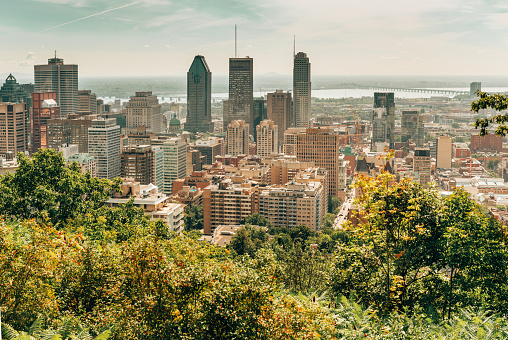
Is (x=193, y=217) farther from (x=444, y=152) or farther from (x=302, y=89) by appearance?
(x=302, y=89)

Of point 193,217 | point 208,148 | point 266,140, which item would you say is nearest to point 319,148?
point 266,140

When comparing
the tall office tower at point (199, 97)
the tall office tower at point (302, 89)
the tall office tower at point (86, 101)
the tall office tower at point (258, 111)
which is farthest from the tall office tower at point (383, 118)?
the tall office tower at point (86, 101)

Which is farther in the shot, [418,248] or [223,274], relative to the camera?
[418,248]

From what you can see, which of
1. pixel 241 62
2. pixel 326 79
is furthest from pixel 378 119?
pixel 241 62

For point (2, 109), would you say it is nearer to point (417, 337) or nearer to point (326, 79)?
point (326, 79)

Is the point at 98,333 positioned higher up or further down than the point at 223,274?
further down
